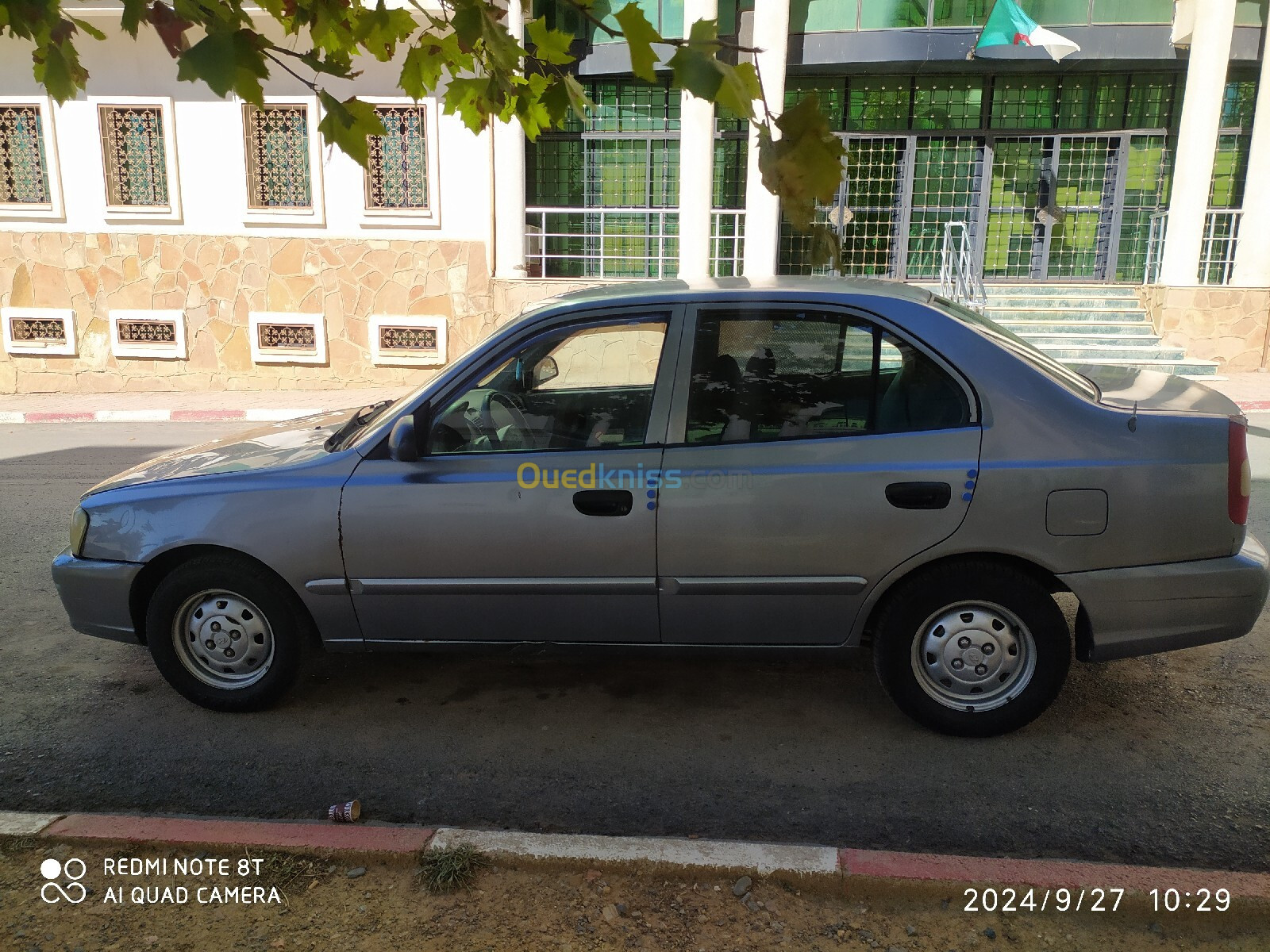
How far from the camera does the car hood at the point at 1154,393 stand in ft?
12.1

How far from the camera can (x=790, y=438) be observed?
3.70m

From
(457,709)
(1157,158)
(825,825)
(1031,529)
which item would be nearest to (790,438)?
(1031,529)

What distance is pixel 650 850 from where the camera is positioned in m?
3.04

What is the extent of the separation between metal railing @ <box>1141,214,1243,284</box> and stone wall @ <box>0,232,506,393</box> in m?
9.96

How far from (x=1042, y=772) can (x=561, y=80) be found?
9.57 ft

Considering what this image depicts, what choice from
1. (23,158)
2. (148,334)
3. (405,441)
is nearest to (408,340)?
(148,334)

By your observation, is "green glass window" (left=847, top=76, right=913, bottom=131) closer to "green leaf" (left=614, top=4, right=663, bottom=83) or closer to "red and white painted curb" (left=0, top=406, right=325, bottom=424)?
"red and white painted curb" (left=0, top=406, right=325, bottom=424)

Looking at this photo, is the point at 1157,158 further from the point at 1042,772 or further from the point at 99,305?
the point at 99,305

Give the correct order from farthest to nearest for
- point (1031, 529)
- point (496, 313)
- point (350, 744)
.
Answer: point (496, 313) < point (350, 744) < point (1031, 529)

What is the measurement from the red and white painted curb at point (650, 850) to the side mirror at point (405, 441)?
A: 1322 mm

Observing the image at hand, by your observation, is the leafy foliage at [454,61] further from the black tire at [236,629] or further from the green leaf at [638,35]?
the black tire at [236,629]

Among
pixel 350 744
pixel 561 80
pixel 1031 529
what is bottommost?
pixel 350 744

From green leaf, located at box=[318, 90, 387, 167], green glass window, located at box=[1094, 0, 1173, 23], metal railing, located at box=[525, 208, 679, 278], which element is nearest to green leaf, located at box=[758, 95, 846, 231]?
green leaf, located at box=[318, 90, 387, 167]
